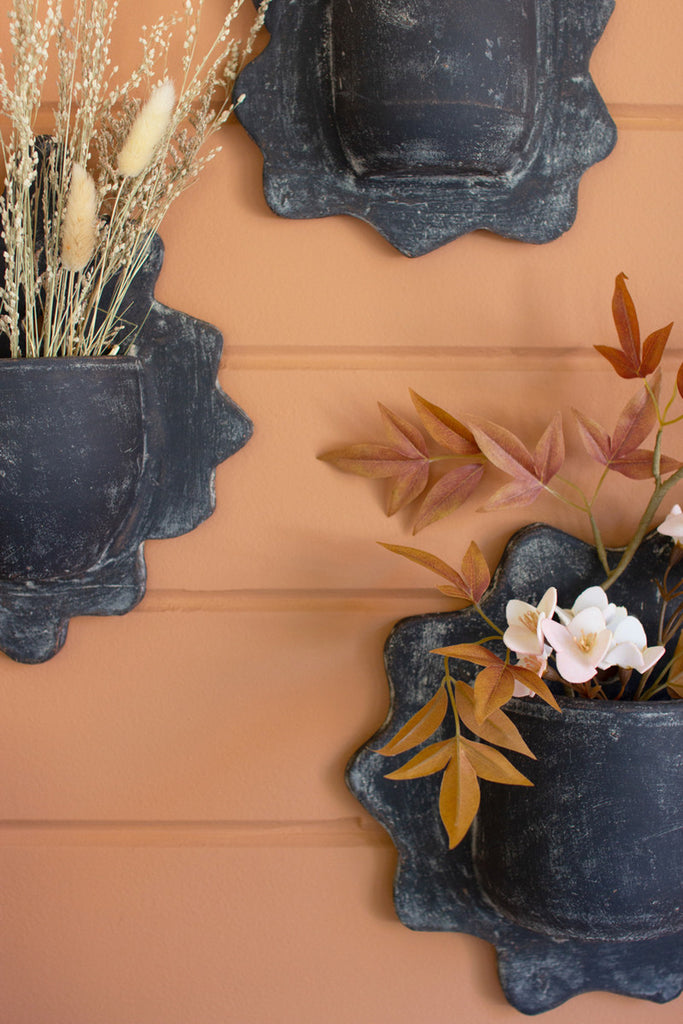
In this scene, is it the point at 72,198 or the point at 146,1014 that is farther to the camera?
the point at 146,1014

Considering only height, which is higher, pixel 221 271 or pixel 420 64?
pixel 420 64

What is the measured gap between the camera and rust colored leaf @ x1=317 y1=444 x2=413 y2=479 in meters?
0.70

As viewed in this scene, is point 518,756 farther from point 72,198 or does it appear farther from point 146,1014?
point 72,198

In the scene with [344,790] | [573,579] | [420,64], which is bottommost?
[344,790]

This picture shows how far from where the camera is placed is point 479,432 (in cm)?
65

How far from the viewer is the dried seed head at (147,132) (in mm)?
594

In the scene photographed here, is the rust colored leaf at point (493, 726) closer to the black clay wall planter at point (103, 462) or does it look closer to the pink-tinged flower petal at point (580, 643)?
the pink-tinged flower petal at point (580, 643)

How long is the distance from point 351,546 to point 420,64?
0.39 meters

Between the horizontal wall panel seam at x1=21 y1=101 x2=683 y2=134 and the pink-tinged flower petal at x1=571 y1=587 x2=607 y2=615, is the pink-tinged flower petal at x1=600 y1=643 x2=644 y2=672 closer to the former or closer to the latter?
the pink-tinged flower petal at x1=571 y1=587 x2=607 y2=615

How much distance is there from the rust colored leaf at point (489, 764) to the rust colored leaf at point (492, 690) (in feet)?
0.13

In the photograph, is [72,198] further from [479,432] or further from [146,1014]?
[146,1014]

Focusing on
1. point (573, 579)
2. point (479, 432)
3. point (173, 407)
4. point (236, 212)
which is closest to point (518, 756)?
point (573, 579)

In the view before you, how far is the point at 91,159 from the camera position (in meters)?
0.69

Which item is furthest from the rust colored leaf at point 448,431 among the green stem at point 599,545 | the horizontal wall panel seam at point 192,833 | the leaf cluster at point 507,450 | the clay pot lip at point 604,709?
the horizontal wall panel seam at point 192,833
